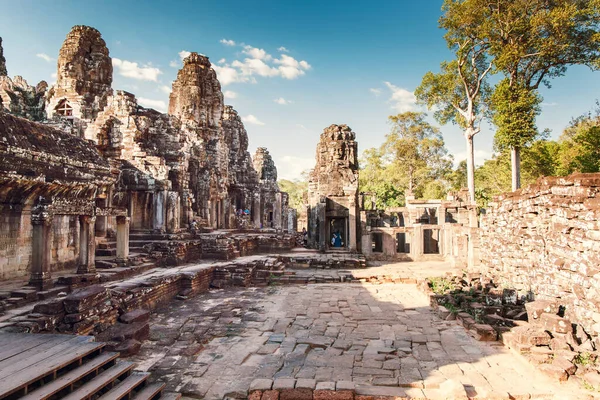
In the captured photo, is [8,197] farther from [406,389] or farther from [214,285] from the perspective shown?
[406,389]

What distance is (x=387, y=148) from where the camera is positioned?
38.1 meters

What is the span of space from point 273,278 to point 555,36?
54.7 feet

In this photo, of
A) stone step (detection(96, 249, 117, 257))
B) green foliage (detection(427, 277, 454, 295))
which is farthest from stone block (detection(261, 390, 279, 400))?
stone step (detection(96, 249, 117, 257))

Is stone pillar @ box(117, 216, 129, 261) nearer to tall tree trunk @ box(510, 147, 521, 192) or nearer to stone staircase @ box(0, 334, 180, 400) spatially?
stone staircase @ box(0, 334, 180, 400)

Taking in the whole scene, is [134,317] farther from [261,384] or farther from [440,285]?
[440,285]

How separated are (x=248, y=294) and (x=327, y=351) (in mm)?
5355

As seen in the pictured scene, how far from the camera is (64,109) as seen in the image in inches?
778

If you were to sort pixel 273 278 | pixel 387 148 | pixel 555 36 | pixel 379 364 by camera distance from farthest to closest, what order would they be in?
pixel 387 148, pixel 555 36, pixel 273 278, pixel 379 364

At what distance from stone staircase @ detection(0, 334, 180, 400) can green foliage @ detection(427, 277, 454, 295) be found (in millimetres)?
8212

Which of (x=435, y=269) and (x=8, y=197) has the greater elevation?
(x=8, y=197)

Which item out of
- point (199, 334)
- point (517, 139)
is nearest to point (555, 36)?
point (517, 139)

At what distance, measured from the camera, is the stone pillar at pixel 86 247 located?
32.3 feet

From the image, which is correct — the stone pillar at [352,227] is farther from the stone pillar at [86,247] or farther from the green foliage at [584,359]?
the green foliage at [584,359]

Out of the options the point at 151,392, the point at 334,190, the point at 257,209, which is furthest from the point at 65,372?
the point at 257,209
